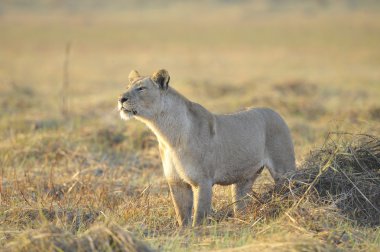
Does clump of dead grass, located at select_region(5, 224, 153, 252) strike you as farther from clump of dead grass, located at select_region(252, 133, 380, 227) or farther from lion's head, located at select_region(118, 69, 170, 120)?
clump of dead grass, located at select_region(252, 133, 380, 227)

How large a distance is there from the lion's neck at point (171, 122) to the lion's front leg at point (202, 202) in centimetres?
54

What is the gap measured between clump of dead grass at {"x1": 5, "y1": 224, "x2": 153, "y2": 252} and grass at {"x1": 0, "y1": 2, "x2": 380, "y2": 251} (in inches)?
0.5

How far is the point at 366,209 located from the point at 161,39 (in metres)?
45.2

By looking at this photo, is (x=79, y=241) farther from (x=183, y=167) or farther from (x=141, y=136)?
(x=141, y=136)

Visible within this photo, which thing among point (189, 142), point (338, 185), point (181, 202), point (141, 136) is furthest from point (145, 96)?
point (141, 136)

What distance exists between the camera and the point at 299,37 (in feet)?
173

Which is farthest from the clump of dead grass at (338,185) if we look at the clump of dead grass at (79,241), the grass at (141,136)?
the clump of dead grass at (79,241)

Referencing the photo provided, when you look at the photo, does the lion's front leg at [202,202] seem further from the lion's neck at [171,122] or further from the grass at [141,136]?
the lion's neck at [171,122]

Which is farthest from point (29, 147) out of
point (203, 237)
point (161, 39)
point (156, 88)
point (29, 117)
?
point (161, 39)

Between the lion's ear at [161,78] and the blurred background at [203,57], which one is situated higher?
the lion's ear at [161,78]

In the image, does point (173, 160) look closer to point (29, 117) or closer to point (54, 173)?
point (54, 173)

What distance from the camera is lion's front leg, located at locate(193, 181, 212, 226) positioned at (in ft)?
22.9

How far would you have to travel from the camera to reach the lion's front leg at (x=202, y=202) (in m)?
6.98

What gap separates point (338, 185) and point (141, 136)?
5.00 meters
